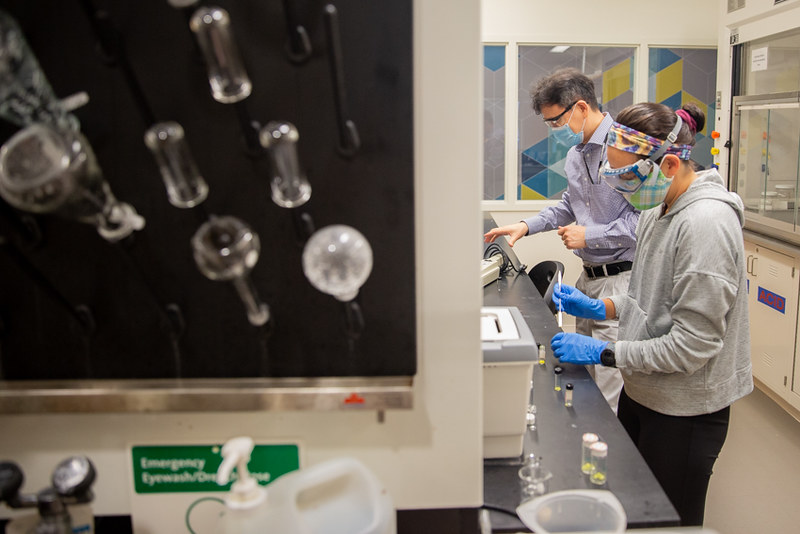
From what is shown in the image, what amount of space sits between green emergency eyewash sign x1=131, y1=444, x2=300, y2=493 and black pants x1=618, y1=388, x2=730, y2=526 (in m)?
1.31

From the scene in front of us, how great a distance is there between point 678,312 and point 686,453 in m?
0.45

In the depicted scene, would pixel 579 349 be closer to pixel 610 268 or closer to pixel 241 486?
pixel 610 268

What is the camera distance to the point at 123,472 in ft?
2.54

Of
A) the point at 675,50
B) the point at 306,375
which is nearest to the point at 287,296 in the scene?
the point at 306,375

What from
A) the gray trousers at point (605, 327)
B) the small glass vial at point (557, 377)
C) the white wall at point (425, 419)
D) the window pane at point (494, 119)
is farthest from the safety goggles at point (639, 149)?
the window pane at point (494, 119)

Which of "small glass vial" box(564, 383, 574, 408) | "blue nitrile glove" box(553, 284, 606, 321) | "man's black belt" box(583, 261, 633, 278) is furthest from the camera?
"man's black belt" box(583, 261, 633, 278)

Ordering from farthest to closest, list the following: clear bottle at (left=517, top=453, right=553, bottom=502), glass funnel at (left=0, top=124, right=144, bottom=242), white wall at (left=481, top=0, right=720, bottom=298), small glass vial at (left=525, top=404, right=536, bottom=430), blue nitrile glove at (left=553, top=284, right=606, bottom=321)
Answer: white wall at (left=481, top=0, right=720, bottom=298) < blue nitrile glove at (left=553, top=284, right=606, bottom=321) < small glass vial at (left=525, top=404, right=536, bottom=430) < clear bottle at (left=517, top=453, right=553, bottom=502) < glass funnel at (left=0, top=124, right=144, bottom=242)

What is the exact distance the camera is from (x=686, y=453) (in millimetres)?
1698

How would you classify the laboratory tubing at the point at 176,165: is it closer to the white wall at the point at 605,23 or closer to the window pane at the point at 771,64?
the window pane at the point at 771,64

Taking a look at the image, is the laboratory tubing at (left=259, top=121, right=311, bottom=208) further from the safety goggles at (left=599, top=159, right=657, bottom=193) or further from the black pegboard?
the safety goggles at (left=599, top=159, right=657, bottom=193)

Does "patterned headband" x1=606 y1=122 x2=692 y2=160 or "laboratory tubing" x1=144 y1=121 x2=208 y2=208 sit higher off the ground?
"patterned headband" x1=606 y1=122 x2=692 y2=160

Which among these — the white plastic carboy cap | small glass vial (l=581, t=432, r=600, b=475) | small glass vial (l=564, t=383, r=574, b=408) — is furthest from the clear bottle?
the white plastic carboy cap

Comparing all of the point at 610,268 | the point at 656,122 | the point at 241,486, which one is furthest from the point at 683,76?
the point at 241,486

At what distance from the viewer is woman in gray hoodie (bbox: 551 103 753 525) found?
1506 mm
